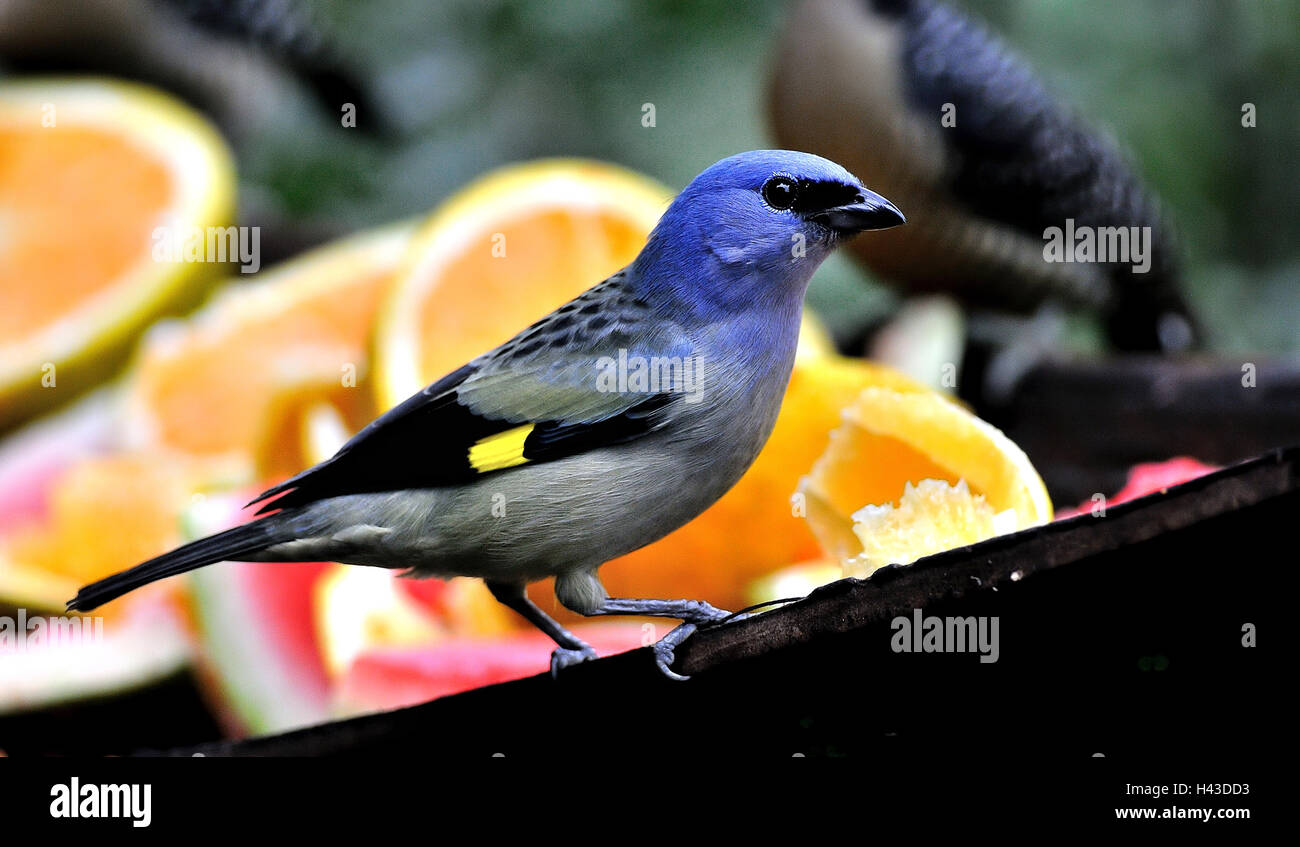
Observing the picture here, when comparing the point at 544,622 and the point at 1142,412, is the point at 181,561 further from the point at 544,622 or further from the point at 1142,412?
the point at 1142,412

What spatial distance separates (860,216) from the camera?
668mm

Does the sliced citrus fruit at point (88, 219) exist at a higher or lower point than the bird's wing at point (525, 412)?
higher

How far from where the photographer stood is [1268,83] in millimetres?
3359

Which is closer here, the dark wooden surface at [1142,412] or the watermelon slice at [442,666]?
the watermelon slice at [442,666]

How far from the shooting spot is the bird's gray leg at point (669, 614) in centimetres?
65

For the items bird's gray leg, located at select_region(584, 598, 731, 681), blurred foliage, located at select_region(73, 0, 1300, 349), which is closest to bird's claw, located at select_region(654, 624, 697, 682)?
bird's gray leg, located at select_region(584, 598, 731, 681)

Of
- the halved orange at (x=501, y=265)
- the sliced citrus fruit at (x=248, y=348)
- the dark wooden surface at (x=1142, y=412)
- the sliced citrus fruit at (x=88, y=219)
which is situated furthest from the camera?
the sliced citrus fruit at (x=88, y=219)

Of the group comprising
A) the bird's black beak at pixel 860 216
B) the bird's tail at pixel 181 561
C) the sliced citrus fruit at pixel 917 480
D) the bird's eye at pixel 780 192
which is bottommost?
the bird's tail at pixel 181 561

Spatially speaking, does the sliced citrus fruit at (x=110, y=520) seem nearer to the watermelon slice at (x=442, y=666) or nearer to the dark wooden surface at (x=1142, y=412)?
the watermelon slice at (x=442, y=666)

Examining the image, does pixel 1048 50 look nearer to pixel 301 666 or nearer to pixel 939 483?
pixel 301 666

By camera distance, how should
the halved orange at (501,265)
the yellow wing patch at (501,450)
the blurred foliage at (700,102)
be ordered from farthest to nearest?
the blurred foliage at (700,102) < the halved orange at (501,265) < the yellow wing patch at (501,450)

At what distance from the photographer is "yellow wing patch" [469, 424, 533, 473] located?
2.44 feet

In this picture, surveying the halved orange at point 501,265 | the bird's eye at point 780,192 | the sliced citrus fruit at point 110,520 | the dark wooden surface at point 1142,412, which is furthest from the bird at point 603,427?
the sliced citrus fruit at point 110,520

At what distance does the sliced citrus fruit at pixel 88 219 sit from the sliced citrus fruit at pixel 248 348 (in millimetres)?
190
